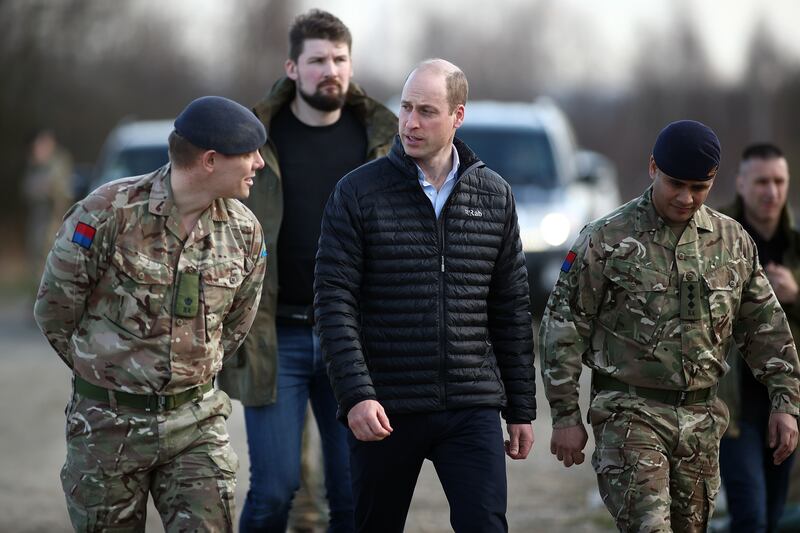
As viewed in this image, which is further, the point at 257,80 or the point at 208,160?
the point at 257,80

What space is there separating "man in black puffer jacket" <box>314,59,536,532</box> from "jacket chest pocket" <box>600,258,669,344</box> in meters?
0.44

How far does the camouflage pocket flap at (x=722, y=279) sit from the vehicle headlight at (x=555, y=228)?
8.14 m

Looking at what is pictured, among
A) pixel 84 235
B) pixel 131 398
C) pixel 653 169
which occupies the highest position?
pixel 653 169

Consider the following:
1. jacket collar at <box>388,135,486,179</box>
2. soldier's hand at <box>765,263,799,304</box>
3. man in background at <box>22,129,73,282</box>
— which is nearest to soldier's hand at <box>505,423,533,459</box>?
jacket collar at <box>388,135,486,179</box>

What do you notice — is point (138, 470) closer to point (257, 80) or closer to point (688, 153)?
point (688, 153)

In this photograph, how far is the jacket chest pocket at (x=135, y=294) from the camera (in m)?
4.20

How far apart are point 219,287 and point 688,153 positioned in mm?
1731

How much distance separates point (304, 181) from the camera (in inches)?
212

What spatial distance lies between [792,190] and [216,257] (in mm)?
33285

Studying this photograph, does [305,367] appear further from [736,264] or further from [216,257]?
[736,264]

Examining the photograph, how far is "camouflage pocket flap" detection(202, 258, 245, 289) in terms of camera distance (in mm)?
4324

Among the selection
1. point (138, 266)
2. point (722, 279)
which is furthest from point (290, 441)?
point (722, 279)

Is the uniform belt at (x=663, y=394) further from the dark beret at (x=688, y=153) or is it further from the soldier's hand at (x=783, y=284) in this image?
the soldier's hand at (x=783, y=284)

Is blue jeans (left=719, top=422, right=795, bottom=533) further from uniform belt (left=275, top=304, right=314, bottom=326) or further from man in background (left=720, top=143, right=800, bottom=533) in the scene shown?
uniform belt (left=275, top=304, right=314, bottom=326)
